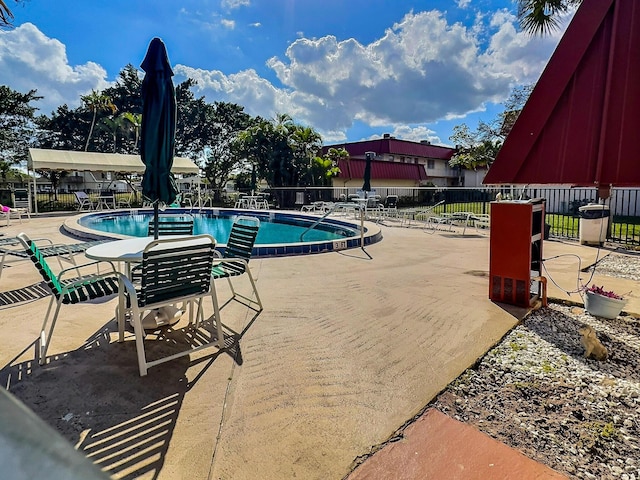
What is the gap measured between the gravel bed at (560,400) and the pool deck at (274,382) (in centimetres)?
14

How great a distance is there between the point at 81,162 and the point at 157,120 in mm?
16963

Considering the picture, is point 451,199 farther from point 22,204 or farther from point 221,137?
point 22,204

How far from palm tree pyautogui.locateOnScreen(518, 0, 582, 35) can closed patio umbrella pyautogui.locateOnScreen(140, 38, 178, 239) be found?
9.46m

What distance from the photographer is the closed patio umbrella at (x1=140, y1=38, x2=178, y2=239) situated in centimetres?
376

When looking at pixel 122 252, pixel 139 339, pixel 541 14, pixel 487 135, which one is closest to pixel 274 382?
pixel 139 339

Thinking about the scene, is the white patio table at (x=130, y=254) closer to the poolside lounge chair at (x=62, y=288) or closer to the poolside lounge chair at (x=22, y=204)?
the poolside lounge chair at (x=62, y=288)

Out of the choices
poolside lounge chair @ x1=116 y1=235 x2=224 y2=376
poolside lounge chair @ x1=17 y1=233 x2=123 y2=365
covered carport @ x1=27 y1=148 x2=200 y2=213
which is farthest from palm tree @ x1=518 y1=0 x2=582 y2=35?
covered carport @ x1=27 y1=148 x2=200 y2=213

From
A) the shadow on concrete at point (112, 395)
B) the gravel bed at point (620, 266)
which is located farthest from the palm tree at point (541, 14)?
the shadow on concrete at point (112, 395)

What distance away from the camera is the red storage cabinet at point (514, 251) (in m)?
4.05

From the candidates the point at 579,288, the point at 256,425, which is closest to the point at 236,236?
the point at 256,425

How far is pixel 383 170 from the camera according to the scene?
83.6 ft

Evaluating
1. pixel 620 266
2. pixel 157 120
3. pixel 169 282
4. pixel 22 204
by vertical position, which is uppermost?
pixel 157 120

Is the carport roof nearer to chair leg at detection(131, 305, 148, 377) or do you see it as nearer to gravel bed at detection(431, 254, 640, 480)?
chair leg at detection(131, 305, 148, 377)

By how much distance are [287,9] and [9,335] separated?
10.3 m
